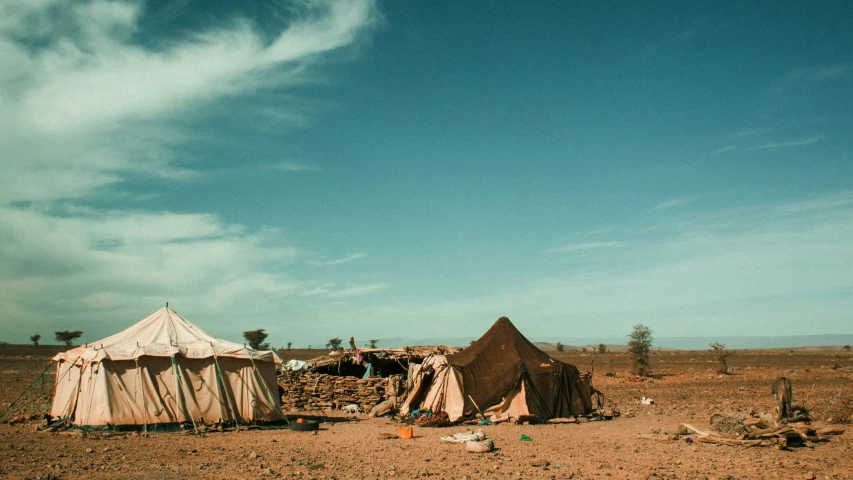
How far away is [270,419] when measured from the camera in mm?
18328

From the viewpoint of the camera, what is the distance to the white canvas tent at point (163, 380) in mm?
16109

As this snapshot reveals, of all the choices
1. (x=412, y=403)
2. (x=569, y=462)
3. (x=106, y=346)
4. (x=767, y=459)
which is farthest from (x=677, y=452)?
(x=106, y=346)

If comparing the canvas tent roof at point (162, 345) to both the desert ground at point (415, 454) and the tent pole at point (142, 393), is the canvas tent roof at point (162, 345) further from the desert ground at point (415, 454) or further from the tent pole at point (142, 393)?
the desert ground at point (415, 454)

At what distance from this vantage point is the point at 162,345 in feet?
→ 55.7

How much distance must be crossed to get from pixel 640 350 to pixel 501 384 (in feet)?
99.6

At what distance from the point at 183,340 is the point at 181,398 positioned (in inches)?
72.7

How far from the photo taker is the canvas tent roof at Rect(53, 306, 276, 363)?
1648cm

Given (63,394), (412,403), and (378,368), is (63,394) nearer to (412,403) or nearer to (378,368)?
(412,403)

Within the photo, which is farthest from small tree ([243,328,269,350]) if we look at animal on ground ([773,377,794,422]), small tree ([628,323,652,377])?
animal on ground ([773,377,794,422])

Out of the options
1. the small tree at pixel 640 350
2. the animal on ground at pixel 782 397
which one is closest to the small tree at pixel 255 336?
the small tree at pixel 640 350

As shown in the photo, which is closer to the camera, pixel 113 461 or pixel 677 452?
pixel 113 461

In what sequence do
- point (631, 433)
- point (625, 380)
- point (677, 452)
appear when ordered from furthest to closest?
A: point (625, 380) < point (631, 433) < point (677, 452)

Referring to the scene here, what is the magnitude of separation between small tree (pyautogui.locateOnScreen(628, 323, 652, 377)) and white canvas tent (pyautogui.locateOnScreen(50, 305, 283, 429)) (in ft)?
110

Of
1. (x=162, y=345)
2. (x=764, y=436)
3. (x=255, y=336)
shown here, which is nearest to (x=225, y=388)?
(x=162, y=345)
